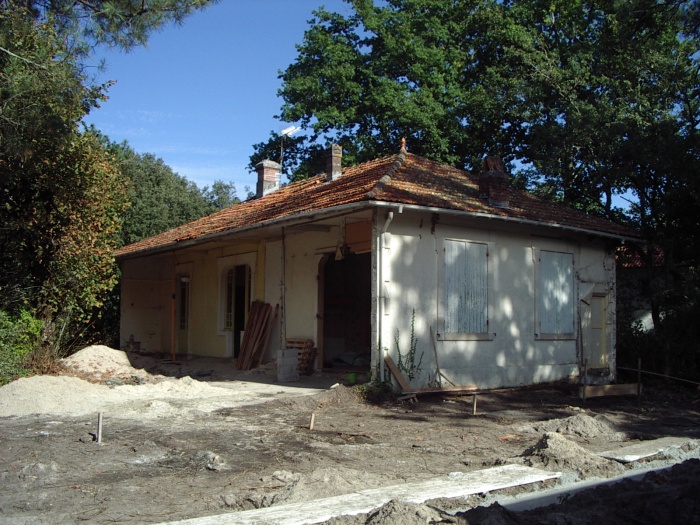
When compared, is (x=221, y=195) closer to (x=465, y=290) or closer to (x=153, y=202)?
(x=153, y=202)

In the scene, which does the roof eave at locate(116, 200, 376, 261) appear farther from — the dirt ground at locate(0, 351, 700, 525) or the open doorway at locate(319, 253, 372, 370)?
the open doorway at locate(319, 253, 372, 370)

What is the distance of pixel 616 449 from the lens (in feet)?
25.7

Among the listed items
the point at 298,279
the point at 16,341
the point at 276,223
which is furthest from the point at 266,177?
the point at 16,341

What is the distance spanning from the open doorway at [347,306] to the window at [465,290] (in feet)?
16.2

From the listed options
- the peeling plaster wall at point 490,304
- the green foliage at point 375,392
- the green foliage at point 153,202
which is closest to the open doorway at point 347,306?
the peeling plaster wall at point 490,304

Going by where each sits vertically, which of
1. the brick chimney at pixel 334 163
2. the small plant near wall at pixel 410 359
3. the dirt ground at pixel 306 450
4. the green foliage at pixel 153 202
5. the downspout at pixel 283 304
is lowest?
the dirt ground at pixel 306 450

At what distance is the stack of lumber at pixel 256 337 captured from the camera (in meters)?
15.4

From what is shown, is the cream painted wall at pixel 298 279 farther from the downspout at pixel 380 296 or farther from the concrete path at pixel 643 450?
the concrete path at pixel 643 450

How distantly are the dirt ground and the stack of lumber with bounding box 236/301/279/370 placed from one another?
238cm

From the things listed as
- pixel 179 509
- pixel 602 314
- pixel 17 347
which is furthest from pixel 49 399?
pixel 602 314

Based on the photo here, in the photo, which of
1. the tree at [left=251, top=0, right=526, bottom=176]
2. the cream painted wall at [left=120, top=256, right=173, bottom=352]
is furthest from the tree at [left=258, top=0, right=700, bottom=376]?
the cream painted wall at [left=120, top=256, right=173, bottom=352]

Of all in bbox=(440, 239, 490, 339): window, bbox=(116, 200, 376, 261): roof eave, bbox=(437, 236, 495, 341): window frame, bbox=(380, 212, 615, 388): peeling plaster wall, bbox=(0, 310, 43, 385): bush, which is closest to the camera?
bbox=(116, 200, 376, 261): roof eave

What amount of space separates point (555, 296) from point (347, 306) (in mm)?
5810

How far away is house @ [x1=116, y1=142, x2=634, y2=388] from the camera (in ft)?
39.1
